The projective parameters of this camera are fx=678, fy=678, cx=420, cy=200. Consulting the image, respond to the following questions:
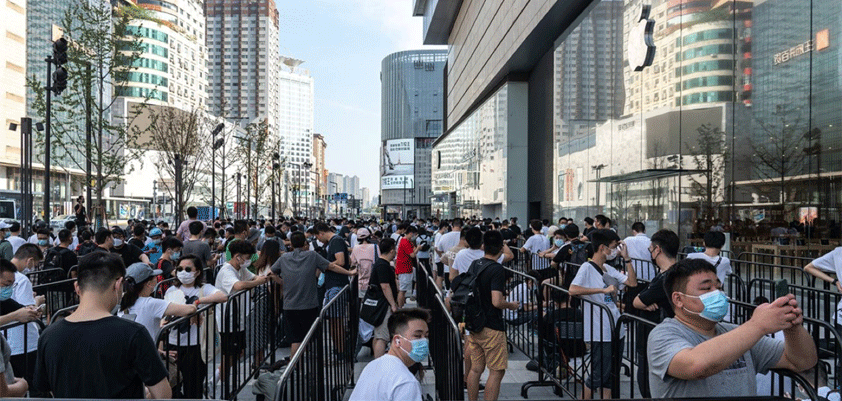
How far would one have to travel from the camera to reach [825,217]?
48.4ft

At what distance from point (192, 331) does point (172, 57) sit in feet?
349

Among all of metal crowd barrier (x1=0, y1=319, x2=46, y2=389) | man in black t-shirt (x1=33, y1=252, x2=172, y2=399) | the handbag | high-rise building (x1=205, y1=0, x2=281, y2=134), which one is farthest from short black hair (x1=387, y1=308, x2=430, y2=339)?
high-rise building (x1=205, y1=0, x2=281, y2=134)

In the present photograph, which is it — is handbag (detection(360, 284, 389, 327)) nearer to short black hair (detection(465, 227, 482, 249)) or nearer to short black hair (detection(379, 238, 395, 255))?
short black hair (detection(379, 238, 395, 255))

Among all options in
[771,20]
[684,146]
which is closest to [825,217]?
[771,20]

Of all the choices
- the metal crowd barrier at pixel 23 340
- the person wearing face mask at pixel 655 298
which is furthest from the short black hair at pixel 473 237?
the metal crowd barrier at pixel 23 340

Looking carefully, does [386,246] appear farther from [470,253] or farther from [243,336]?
[243,336]

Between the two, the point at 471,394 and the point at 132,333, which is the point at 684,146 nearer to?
the point at 471,394

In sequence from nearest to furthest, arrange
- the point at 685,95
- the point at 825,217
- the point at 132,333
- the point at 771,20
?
the point at 132,333, the point at 825,217, the point at 771,20, the point at 685,95

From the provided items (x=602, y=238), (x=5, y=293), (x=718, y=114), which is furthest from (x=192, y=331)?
(x=718, y=114)

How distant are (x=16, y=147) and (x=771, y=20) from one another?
66.2 m

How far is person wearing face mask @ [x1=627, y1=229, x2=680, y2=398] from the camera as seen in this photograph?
5664 mm

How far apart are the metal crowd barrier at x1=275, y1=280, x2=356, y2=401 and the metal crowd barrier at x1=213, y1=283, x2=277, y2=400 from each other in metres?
0.97

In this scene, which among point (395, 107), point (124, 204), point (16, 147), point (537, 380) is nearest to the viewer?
point (537, 380)

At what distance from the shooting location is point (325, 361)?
266 inches
